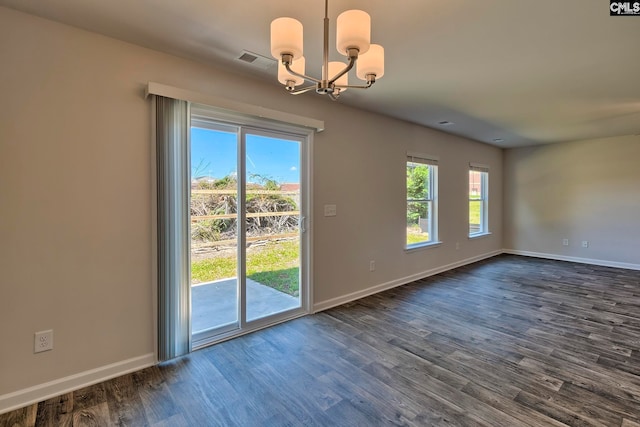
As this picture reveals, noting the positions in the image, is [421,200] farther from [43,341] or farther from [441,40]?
[43,341]

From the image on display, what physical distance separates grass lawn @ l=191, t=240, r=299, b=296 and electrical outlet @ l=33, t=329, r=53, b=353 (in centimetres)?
96

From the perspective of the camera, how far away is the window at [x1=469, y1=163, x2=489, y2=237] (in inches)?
241

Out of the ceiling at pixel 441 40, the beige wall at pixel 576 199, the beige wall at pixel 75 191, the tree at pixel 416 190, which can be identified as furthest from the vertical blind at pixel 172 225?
the beige wall at pixel 576 199

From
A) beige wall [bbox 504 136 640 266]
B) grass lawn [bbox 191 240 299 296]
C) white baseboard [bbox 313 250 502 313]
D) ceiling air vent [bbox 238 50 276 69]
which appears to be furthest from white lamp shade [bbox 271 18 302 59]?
beige wall [bbox 504 136 640 266]

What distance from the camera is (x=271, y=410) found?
6.08ft

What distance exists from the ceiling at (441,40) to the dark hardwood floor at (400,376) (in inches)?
95.1

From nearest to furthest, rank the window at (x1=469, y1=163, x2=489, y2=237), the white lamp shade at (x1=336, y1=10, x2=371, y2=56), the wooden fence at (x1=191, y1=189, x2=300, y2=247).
Result: the white lamp shade at (x1=336, y1=10, x2=371, y2=56), the wooden fence at (x1=191, y1=189, x2=300, y2=247), the window at (x1=469, y1=163, x2=489, y2=237)

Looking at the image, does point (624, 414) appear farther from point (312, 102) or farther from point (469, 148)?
point (469, 148)

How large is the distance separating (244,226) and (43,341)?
5.22 ft

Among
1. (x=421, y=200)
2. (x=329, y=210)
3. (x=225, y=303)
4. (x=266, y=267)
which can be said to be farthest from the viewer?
(x=421, y=200)

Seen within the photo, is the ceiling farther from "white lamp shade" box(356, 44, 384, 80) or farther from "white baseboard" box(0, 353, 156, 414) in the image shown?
"white baseboard" box(0, 353, 156, 414)

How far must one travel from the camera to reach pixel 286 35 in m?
1.40

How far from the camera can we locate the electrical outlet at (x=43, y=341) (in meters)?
1.95

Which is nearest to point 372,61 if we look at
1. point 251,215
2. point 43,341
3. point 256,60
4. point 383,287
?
point 256,60
